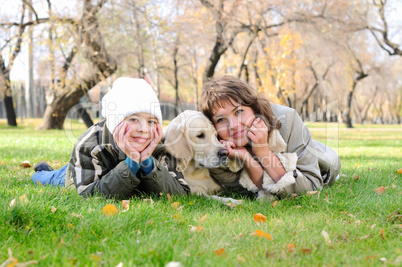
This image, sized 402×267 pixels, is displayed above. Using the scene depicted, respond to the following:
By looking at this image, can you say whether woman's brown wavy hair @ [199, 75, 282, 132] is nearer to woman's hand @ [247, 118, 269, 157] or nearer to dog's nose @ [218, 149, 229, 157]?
woman's hand @ [247, 118, 269, 157]

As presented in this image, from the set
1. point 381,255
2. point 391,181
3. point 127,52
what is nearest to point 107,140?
point 381,255

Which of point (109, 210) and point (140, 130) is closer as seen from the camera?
point (109, 210)

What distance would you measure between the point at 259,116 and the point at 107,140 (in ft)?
4.68

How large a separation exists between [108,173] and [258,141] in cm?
135

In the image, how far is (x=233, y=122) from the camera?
3.30 meters

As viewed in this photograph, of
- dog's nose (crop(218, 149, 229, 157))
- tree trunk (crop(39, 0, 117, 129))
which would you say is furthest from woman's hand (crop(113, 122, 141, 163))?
tree trunk (crop(39, 0, 117, 129))

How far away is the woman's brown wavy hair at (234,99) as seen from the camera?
336 cm

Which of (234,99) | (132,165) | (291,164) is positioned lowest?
(291,164)

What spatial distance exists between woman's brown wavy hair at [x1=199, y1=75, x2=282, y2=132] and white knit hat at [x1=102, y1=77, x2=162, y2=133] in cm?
55

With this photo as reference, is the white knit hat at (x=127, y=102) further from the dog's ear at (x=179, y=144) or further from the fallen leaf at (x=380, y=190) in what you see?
the fallen leaf at (x=380, y=190)

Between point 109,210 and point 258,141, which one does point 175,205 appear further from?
point 258,141

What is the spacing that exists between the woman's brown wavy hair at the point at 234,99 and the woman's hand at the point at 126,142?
87 centimetres

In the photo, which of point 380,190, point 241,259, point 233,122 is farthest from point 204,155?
point 380,190

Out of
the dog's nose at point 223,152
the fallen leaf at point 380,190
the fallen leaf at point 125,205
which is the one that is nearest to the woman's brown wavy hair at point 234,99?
the dog's nose at point 223,152
